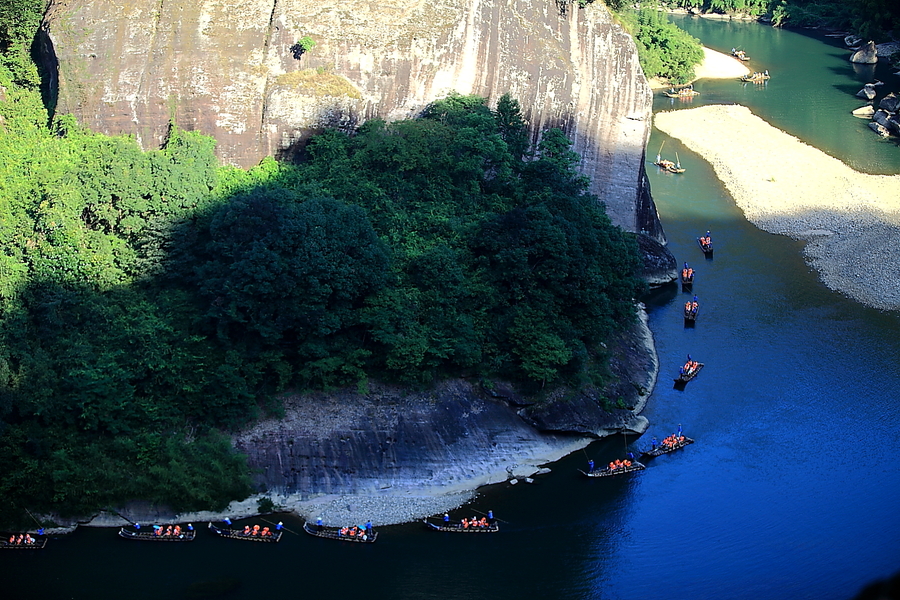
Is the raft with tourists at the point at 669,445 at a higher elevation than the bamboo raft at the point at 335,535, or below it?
higher

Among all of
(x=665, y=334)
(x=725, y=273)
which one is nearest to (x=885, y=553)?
(x=665, y=334)

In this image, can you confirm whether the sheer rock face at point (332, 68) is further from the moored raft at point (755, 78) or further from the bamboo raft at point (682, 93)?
the moored raft at point (755, 78)

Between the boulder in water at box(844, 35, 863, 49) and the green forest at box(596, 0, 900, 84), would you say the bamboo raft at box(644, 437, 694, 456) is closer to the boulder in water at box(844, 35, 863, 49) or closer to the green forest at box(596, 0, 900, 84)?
the green forest at box(596, 0, 900, 84)

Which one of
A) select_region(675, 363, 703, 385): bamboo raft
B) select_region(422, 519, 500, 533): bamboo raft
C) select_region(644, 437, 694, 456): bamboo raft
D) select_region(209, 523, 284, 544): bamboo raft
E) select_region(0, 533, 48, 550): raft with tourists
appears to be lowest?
select_region(0, 533, 48, 550): raft with tourists

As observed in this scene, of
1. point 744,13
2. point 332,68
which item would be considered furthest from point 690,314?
point 744,13

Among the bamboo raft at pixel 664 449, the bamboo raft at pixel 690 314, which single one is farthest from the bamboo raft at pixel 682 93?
the bamboo raft at pixel 664 449

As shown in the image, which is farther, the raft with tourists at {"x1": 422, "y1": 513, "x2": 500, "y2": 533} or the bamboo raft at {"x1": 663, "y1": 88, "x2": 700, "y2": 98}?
the bamboo raft at {"x1": 663, "y1": 88, "x2": 700, "y2": 98}

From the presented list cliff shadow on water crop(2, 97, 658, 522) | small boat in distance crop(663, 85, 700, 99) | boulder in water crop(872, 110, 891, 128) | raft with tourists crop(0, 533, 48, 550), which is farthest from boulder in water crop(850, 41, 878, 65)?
raft with tourists crop(0, 533, 48, 550)
